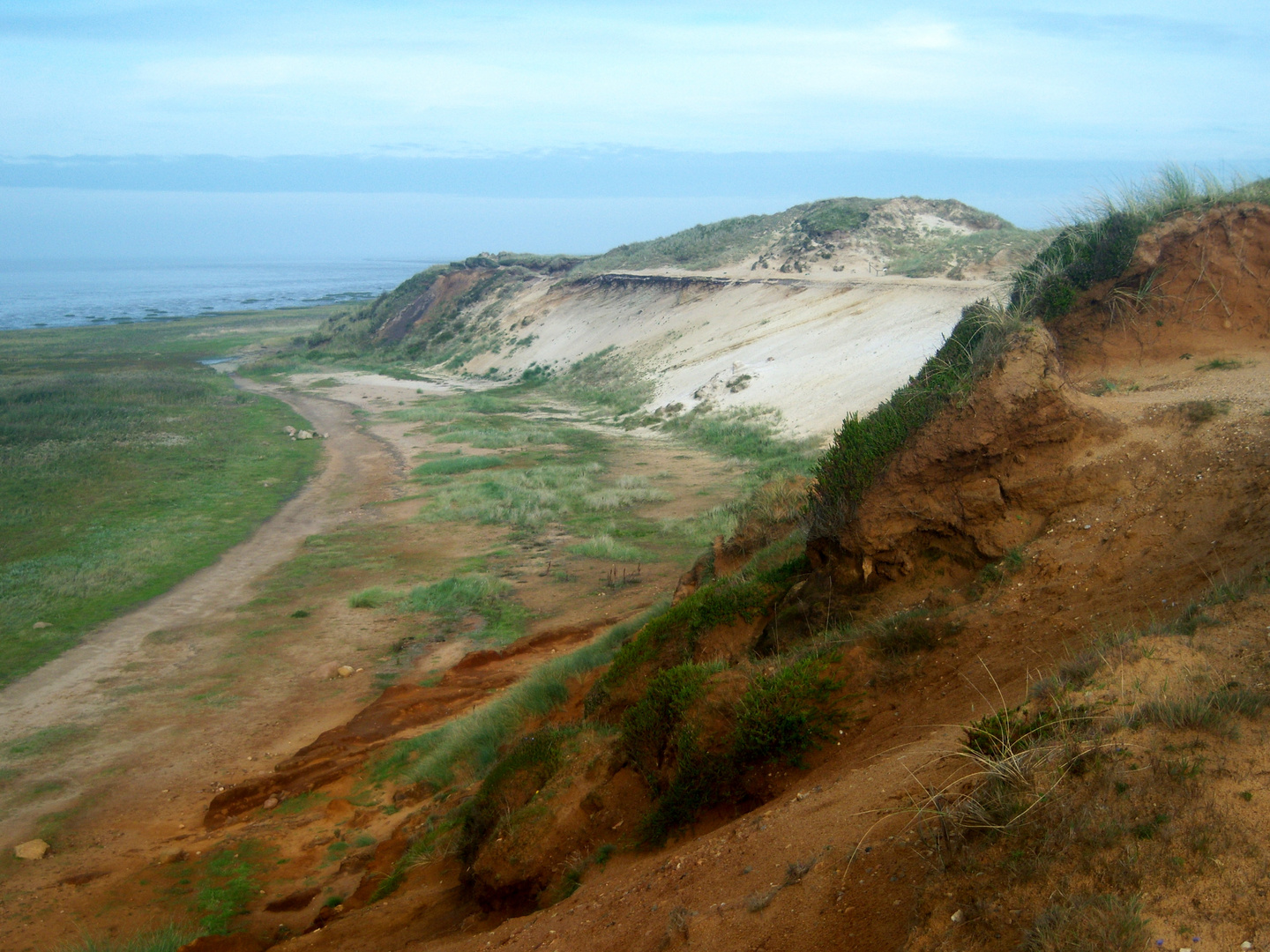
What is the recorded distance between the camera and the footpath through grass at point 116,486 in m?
16.0

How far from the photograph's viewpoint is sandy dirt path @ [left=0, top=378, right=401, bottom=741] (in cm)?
1186

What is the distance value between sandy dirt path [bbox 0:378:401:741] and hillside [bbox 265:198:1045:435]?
11.7m

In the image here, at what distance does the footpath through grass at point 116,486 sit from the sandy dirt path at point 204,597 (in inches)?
17.0

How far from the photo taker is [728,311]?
133ft

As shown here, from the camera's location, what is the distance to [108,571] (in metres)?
17.4

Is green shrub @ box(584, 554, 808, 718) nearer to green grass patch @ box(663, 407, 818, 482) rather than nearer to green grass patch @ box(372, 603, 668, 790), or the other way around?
green grass patch @ box(372, 603, 668, 790)

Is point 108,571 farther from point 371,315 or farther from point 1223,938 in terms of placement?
point 371,315

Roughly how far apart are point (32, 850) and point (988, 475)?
9.44 meters

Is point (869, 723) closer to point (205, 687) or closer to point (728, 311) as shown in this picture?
point (205, 687)

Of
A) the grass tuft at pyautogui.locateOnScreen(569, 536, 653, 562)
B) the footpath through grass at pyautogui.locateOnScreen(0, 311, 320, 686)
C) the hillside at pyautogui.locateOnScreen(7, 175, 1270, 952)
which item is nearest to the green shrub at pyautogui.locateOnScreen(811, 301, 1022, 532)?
the hillside at pyautogui.locateOnScreen(7, 175, 1270, 952)

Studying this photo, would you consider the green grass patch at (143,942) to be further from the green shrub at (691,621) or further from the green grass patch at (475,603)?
the green grass patch at (475,603)

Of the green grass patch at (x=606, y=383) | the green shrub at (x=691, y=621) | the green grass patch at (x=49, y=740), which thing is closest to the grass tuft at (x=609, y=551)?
the green shrub at (x=691, y=621)

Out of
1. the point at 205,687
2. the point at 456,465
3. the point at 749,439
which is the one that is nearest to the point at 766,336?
the point at 749,439

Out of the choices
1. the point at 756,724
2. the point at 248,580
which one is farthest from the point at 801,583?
the point at 248,580
